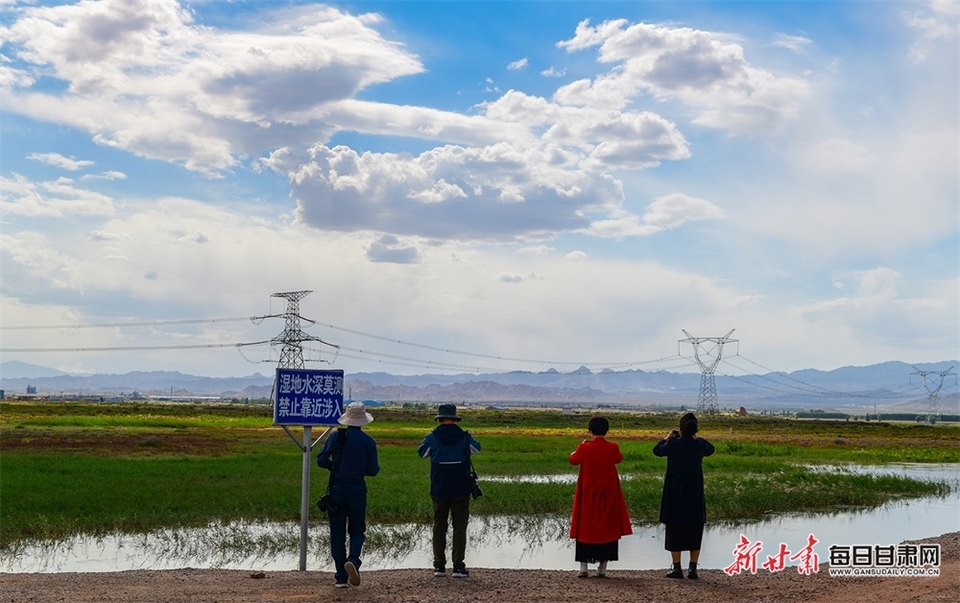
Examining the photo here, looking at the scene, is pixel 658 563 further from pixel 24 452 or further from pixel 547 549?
pixel 24 452

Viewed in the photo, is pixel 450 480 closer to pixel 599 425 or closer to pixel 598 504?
pixel 598 504

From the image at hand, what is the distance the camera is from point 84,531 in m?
19.8

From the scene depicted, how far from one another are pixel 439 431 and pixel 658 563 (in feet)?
22.5

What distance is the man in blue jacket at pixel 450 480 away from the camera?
12039 mm

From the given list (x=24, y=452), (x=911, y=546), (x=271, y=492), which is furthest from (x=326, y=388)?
(x=24, y=452)

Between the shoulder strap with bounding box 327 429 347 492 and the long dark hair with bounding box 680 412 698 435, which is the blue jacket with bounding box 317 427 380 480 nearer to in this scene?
the shoulder strap with bounding box 327 429 347 492

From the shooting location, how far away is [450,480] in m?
12.0

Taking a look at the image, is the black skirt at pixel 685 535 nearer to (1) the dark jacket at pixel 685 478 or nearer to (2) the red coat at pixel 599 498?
(1) the dark jacket at pixel 685 478

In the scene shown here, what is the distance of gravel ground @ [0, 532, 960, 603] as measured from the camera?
35.2ft

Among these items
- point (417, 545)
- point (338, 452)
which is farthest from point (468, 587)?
point (417, 545)

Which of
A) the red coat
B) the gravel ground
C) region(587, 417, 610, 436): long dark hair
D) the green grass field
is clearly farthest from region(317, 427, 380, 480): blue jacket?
the green grass field

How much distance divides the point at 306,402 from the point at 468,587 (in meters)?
3.49

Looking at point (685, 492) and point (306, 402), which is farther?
point (306, 402)

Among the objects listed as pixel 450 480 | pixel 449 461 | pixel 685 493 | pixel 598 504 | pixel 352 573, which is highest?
pixel 449 461
